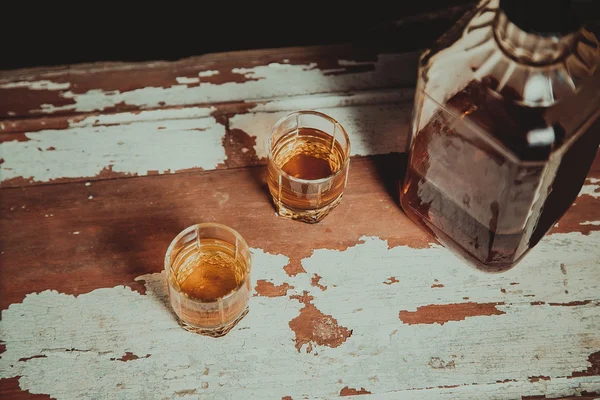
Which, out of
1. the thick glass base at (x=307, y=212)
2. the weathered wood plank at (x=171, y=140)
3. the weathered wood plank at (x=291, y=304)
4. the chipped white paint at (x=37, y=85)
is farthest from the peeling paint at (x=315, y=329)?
the chipped white paint at (x=37, y=85)

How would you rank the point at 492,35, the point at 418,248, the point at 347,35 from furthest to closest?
1. the point at 347,35
2. the point at 418,248
3. the point at 492,35

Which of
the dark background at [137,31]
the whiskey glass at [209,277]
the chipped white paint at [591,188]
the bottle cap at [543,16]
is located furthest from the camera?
the dark background at [137,31]

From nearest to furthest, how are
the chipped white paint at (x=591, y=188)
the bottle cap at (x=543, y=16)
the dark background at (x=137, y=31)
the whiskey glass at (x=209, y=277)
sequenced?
the bottle cap at (x=543, y=16) → the whiskey glass at (x=209, y=277) → the chipped white paint at (x=591, y=188) → the dark background at (x=137, y=31)

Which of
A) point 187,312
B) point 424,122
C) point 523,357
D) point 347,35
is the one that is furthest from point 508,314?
point 347,35

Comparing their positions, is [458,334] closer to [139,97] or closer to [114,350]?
[114,350]

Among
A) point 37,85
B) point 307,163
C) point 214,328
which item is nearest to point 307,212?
point 307,163

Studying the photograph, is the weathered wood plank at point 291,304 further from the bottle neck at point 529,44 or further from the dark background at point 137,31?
the dark background at point 137,31

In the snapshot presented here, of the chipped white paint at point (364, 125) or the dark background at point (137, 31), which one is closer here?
the chipped white paint at point (364, 125)

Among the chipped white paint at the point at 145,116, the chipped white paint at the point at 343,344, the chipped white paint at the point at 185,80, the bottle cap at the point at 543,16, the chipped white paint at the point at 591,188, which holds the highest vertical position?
the bottle cap at the point at 543,16
